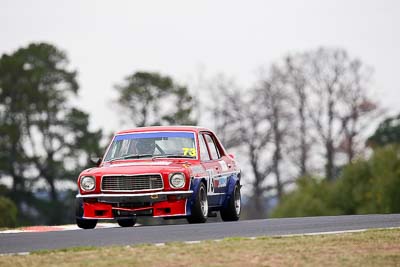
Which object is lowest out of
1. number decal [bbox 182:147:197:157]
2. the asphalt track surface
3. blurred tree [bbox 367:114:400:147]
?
the asphalt track surface

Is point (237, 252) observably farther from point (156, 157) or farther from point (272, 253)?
point (156, 157)

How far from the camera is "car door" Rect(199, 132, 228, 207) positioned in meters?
20.6

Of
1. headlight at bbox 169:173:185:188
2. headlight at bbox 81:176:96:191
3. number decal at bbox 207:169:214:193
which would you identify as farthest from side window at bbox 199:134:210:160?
headlight at bbox 81:176:96:191

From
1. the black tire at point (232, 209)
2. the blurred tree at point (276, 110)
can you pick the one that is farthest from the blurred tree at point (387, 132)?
the black tire at point (232, 209)

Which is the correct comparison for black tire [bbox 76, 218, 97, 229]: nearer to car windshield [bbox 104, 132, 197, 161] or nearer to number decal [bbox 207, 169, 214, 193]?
car windshield [bbox 104, 132, 197, 161]

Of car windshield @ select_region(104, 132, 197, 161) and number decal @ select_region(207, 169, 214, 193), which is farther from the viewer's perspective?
car windshield @ select_region(104, 132, 197, 161)

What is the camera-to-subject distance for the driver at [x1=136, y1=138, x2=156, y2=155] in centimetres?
2066

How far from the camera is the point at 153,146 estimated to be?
20.7 meters

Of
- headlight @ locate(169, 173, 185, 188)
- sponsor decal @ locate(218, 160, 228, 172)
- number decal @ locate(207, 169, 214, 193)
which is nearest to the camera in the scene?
headlight @ locate(169, 173, 185, 188)

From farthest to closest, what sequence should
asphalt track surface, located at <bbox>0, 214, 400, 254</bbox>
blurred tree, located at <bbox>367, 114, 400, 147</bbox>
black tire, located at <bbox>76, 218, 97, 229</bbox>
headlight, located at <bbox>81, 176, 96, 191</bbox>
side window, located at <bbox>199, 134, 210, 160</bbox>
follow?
blurred tree, located at <bbox>367, 114, 400, 147</bbox> < side window, located at <bbox>199, 134, 210, 160</bbox> < black tire, located at <bbox>76, 218, 97, 229</bbox> < headlight, located at <bbox>81, 176, 96, 191</bbox> < asphalt track surface, located at <bbox>0, 214, 400, 254</bbox>

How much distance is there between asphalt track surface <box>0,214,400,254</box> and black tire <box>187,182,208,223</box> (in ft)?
3.20

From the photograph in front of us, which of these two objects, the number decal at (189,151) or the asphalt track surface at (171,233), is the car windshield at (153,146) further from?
the asphalt track surface at (171,233)

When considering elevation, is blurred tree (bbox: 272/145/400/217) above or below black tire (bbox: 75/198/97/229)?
above

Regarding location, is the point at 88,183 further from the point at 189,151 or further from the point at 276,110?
the point at 276,110
